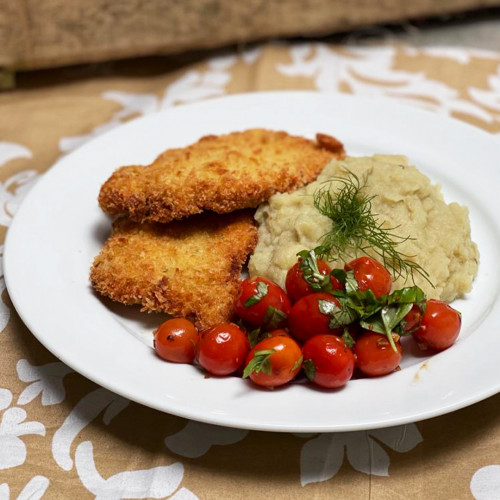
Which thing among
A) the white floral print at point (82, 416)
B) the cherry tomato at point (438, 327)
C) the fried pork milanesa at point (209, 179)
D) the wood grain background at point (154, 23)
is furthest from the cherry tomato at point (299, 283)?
the wood grain background at point (154, 23)

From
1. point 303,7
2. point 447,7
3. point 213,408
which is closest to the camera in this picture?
point 213,408

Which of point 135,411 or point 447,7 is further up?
point 447,7

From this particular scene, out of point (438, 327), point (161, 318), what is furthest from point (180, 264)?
point (438, 327)

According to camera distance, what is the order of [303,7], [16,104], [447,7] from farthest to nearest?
1. [447,7]
2. [303,7]
3. [16,104]

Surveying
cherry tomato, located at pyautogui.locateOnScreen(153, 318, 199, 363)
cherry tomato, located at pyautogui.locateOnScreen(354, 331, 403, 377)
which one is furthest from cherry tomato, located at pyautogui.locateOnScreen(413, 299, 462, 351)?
cherry tomato, located at pyautogui.locateOnScreen(153, 318, 199, 363)

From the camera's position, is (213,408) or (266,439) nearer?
(213,408)

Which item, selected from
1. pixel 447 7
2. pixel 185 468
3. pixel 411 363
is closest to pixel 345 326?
pixel 411 363

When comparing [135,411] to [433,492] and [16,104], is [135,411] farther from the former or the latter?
[16,104]
